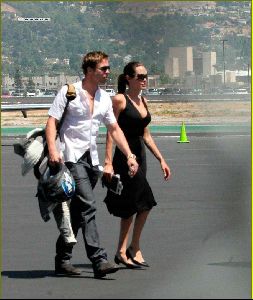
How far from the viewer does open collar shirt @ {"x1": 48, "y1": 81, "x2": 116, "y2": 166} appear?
995 centimetres

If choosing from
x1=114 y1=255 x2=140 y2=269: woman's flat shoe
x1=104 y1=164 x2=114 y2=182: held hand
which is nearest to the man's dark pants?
x1=104 y1=164 x2=114 y2=182: held hand

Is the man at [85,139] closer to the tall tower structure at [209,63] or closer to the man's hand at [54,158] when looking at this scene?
the man's hand at [54,158]

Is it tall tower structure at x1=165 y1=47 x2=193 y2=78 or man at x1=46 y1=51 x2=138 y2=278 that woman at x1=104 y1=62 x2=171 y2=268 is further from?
tall tower structure at x1=165 y1=47 x2=193 y2=78

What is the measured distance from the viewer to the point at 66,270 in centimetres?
1005

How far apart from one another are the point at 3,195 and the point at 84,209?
782 centimetres

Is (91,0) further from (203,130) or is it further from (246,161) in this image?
(203,130)

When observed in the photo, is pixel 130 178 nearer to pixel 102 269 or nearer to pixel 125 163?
pixel 125 163

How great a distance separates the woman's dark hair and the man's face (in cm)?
53

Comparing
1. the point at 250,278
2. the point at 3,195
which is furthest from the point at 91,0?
the point at 3,195

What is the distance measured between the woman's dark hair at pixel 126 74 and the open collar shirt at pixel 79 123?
1.91ft

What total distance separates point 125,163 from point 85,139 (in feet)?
2.36

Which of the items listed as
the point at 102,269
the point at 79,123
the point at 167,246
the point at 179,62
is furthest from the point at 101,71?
the point at 167,246

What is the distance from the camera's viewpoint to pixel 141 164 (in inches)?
424

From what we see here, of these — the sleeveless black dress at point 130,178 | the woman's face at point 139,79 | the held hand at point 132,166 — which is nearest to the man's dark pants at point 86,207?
the held hand at point 132,166
